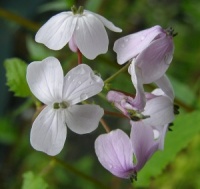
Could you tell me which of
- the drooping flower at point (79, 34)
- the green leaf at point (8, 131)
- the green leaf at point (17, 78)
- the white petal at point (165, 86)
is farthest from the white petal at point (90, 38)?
the green leaf at point (8, 131)

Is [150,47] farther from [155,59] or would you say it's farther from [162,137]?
[162,137]

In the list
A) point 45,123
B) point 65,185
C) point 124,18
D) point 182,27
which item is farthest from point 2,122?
point 45,123

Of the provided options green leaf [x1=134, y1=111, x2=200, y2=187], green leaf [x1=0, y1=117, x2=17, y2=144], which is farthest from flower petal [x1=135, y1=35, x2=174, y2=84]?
green leaf [x1=0, y1=117, x2=17, y2=144]

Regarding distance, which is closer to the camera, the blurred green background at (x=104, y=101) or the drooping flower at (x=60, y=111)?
the drooping flower at (x=60, y=111)

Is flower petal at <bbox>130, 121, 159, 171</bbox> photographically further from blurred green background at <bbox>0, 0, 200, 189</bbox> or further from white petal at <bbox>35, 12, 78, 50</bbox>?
blurred green background at <bbox>0, 0, 200, 189</bbox>

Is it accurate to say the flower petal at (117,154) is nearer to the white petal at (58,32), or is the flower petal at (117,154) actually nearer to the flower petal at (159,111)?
the flower petal at (159,111)

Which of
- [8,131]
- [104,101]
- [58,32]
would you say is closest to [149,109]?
[58,32]
